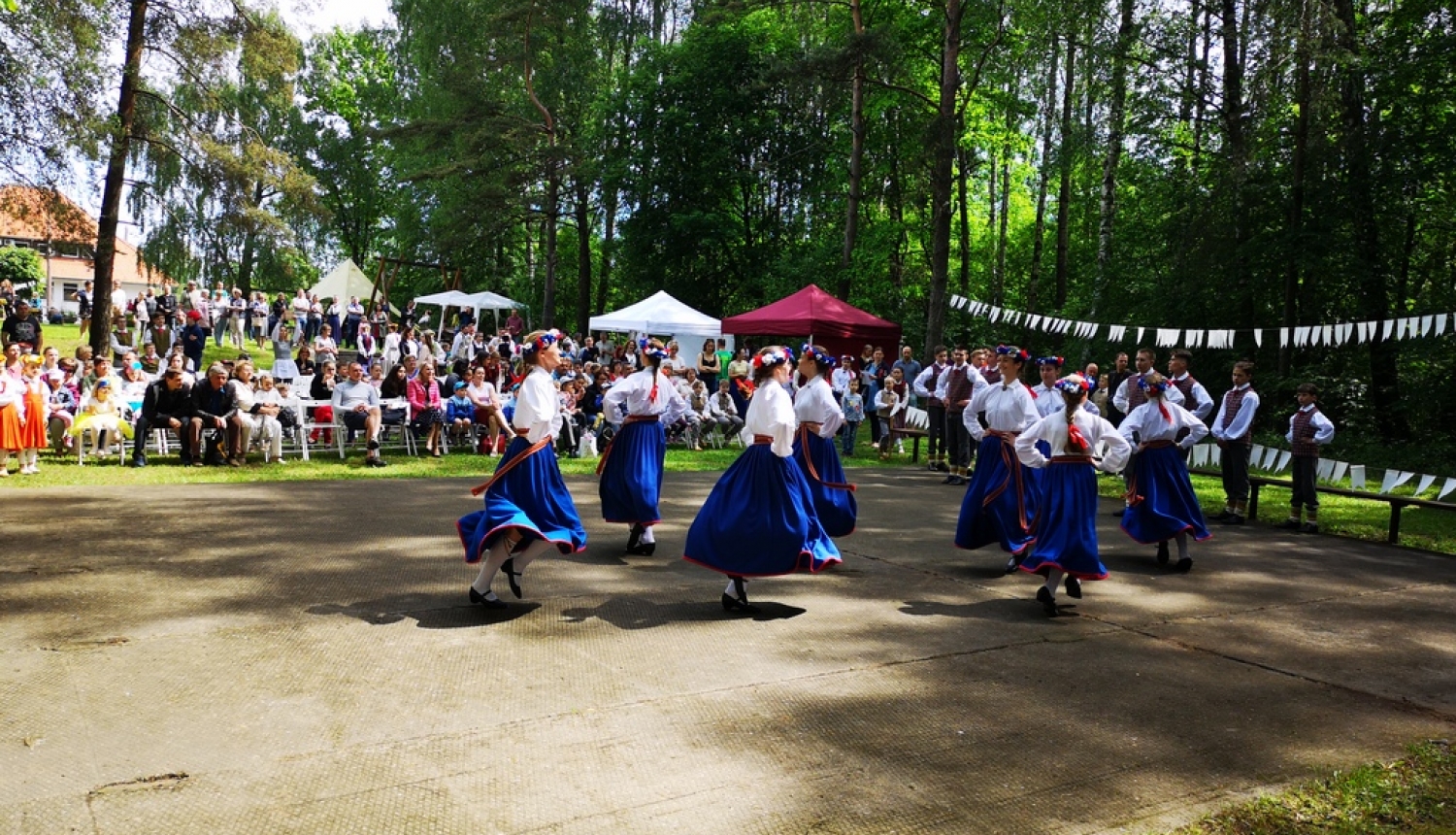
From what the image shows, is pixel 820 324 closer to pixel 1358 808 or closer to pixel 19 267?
pixel 1358 808

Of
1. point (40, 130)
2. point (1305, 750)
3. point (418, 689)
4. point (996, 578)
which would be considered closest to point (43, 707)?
point (418, 689)

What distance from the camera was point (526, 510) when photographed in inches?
258

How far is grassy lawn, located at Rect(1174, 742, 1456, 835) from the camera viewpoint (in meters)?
3.97

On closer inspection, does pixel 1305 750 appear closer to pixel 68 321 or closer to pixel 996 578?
pixel 996 578

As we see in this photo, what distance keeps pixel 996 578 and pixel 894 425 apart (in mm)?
9663

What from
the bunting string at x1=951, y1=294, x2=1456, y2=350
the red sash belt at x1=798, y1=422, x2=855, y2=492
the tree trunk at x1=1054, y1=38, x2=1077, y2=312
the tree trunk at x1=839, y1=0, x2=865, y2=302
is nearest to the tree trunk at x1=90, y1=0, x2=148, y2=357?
the red sash belt at x1=798, y1=422, x2=855, y2=492

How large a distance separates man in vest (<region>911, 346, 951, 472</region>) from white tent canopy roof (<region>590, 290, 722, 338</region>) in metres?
8.84

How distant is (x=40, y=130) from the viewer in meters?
14.8

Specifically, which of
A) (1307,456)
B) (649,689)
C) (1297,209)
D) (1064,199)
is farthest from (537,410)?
(1064,199)

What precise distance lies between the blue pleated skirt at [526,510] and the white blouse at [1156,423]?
17.1 feet

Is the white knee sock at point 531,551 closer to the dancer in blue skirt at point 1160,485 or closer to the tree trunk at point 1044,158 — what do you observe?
the dancer in blue skirt at point 1160,485

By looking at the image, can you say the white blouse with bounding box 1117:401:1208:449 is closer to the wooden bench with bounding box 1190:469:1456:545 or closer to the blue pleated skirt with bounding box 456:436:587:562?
the wooden bench with bounding box 1190:469:1456:545

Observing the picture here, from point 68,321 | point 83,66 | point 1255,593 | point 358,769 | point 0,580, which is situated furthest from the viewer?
point 68,321

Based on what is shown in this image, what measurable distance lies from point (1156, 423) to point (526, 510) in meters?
5.91
